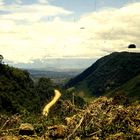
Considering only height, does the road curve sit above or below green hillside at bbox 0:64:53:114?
below

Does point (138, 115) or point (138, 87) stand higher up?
point (138, 115)

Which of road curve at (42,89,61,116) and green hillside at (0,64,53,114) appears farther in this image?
road curve at (42,89,61,116)

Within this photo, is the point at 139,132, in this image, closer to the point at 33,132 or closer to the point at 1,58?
the point at 33,132

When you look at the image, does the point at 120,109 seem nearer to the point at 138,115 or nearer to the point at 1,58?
the point at 138,115

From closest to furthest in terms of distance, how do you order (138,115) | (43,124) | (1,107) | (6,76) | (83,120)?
1. (83,120)
2. (138,115)
3. (43,124)
4. (1,107)
5. (6,76)

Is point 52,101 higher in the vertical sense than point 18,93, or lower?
lower

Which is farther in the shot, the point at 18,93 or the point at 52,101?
the point at 52,101

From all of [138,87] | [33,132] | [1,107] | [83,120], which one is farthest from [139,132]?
[138,87]

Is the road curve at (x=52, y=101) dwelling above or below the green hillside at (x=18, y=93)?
below

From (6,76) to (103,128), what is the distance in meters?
135

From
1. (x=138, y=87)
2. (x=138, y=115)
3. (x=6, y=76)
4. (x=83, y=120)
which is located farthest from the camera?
(x=138, y=87)

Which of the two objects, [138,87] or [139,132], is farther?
[138,87]

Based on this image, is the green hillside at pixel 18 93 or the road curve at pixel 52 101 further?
the road curve at pixel 52 101

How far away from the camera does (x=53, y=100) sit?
160625mm
